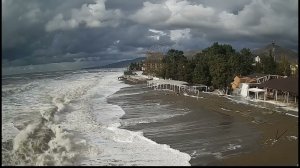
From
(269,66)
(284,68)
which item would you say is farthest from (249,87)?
(284,68)

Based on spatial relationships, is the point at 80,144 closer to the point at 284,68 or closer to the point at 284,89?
the point at 284,89

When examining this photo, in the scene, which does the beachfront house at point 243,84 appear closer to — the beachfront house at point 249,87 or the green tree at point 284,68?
the beachfront house at point 249,87

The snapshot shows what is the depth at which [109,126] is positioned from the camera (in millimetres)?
30547

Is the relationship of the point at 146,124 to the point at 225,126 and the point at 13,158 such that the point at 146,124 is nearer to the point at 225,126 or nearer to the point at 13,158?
the point at 225,126

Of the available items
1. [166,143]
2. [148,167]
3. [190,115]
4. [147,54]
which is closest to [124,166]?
[148,167]

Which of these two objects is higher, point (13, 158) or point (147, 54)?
point (147, 54)

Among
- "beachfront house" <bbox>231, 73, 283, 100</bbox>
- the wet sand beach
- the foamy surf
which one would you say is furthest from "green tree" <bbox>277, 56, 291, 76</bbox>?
the foamy surf

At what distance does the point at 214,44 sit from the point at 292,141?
68.3 meters

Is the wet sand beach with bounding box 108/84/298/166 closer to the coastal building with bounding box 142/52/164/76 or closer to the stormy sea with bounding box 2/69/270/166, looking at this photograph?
the stormy sea with bounding box 2/69/270/166

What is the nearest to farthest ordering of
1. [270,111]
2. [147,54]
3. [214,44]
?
[270,111], [214,44], [147,54]

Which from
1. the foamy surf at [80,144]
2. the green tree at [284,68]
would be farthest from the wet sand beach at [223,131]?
the green tree at [284,68]

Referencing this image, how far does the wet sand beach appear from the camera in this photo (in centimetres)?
2008

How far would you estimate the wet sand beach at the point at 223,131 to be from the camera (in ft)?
65.9

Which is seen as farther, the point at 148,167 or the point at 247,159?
the point at 247,159
